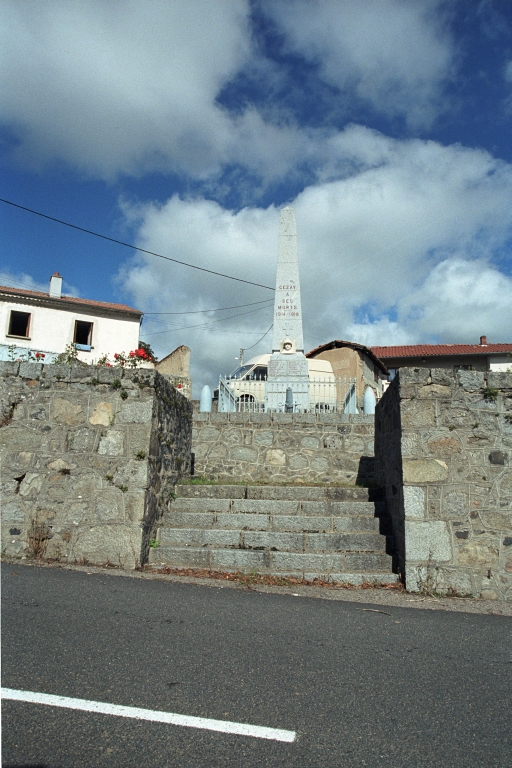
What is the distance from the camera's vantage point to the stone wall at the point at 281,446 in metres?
9.55

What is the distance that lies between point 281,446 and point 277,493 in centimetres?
257

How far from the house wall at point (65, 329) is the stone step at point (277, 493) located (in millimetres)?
17806

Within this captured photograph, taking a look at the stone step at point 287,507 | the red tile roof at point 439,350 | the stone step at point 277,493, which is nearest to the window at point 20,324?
the stone step at point 277,493

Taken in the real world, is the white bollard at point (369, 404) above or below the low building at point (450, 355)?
below

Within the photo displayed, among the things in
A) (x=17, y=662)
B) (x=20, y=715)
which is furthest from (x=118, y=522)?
(x=20, y=715)

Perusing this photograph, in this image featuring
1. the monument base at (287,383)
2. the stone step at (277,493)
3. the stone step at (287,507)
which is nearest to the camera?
the stone step at (287,507)

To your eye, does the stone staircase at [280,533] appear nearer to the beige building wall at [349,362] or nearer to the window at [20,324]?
the beige building wall at [349,362]

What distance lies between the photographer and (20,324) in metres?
25.0

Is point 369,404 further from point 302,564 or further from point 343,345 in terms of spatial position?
point 343,345

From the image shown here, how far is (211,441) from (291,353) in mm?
5443

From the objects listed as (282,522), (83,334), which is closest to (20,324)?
(83,334)

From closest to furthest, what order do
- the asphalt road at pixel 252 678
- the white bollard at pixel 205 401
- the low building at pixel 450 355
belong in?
1. the asphalt road at pixel 252 678
2. the white bollard at pixel 205 401
3. the low building at pixel 450 355

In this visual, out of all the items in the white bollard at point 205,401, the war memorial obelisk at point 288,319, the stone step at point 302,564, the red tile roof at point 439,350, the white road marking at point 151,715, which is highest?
the red tile roof at point 439,350

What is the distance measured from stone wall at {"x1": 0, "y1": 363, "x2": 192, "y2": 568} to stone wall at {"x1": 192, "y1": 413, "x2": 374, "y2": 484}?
3.29 m
